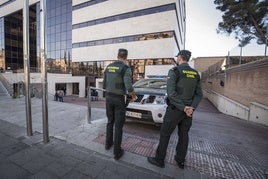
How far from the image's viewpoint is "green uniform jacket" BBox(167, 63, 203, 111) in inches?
83.1

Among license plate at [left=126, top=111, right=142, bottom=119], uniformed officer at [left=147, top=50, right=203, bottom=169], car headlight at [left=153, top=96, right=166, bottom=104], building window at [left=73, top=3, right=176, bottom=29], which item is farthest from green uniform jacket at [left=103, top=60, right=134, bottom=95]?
building window at [left=73, top=3, right=176, bottom=29]

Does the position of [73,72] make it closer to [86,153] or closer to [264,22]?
[86,153]

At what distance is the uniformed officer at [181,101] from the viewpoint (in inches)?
83.5

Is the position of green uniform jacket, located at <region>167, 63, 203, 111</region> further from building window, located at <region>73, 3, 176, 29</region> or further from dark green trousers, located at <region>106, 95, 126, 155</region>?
building window, located at <region>73, 3, 176, 29</region>

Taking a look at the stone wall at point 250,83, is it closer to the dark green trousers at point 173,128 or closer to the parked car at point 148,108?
the parked car at point 148,108

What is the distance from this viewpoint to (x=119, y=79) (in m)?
2.49

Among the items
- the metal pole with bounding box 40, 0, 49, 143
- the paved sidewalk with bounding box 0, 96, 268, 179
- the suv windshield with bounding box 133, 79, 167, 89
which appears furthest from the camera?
the suv windshield with bounding box 133, 79, 167, 89

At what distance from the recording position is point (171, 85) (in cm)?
213

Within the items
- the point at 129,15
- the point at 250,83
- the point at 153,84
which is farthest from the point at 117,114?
the point at 129,15

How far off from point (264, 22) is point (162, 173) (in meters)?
18.4

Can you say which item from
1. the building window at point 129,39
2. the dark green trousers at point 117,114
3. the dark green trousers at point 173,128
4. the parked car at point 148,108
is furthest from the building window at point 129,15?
the dark green trousers at point 173,128

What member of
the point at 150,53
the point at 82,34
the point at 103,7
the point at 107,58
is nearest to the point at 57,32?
the point at 82,34

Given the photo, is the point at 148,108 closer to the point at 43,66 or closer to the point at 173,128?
the point at 173,128

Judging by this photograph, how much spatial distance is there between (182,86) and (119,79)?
1.07m
